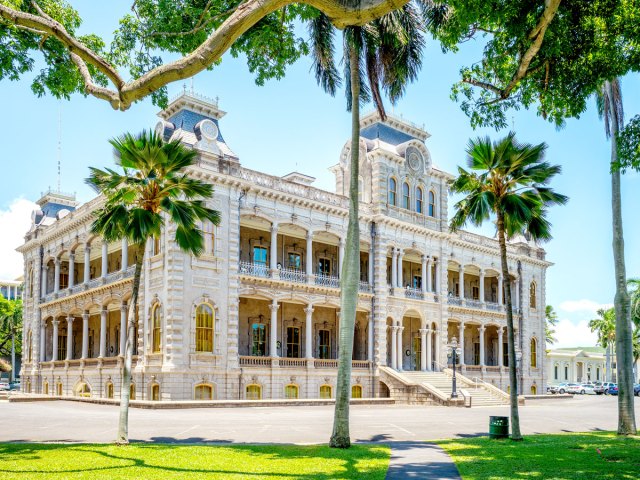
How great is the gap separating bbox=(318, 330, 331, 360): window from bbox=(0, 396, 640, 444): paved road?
36.5 ft

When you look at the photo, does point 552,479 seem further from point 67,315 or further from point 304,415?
point 67,315

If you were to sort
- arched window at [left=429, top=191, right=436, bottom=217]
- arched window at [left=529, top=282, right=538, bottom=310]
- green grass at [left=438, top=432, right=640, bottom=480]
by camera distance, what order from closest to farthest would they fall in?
green grass at [left=438, top=432, right=640, bottom=480], arched window at [left=429, top=191, right=436, bottom=217], arched window at [left=529, top=282, right=538, bottom=310]

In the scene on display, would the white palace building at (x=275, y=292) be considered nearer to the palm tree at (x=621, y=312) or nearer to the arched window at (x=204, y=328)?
the arched window at (x=204, y=328)

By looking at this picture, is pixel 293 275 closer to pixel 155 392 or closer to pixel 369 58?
pixel 155 392

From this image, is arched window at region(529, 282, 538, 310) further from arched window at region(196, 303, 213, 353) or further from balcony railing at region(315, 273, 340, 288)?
arched window at region(196, 303, 213, 353)

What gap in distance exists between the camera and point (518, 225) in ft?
66.5

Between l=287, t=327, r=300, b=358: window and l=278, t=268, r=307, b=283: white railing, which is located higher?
l=278, t=268, r=307, b=283: white railing

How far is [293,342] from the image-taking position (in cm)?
3978

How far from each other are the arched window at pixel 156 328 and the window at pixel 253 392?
5082 mm

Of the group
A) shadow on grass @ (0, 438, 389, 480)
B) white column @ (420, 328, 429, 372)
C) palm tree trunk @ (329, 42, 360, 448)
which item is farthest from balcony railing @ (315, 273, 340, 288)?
shadow on grass @ (0, 438, 389, 480)

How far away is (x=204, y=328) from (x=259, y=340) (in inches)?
233

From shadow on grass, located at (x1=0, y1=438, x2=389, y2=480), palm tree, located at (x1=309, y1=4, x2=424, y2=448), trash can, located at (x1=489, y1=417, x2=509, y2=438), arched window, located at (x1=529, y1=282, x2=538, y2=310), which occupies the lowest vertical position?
trash can, located at (x1=489, y1=417, x2=509, y2=438)

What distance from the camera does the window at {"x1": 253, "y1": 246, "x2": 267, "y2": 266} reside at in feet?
127

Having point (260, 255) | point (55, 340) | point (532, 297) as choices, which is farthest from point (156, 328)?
point (532, 297)
